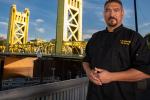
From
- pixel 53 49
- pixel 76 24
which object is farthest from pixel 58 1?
pixel 53 49

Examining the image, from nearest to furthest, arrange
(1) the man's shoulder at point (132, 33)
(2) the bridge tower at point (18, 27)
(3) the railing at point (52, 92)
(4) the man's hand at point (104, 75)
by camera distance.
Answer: (4) the man's hand at point (104, 75), (1) the man's shoulder at point (132, 33), (3) the railing at point (52, 92), (2) the bridge tower at point (18, 27)

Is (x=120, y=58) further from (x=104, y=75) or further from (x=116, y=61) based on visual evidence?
(x=104, y=75)

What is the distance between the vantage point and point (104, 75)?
1984 millimetres

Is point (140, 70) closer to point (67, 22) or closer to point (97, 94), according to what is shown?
point (97, 94)

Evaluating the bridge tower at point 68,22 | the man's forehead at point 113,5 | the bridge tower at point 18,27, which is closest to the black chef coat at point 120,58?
the man's forehead at point 113,5

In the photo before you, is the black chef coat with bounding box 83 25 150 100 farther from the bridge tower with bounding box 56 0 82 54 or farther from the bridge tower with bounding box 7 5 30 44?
the bridge tower with bounding box 7 5 30 44

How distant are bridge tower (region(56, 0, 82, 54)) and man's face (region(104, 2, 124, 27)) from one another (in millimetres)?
30854

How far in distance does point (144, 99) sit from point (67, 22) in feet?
Answer: 105

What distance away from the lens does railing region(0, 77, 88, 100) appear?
272 centimetres

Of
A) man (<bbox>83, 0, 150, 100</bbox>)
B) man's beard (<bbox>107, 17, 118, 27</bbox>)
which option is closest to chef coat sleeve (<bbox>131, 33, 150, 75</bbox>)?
man (<bbox>83, 0, 150, 100</bbox>)

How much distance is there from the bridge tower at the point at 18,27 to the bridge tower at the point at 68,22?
57.0ft

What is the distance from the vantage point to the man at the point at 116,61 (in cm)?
203

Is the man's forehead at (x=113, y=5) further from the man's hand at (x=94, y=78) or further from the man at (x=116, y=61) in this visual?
the man's hand at (x=94, y=78)

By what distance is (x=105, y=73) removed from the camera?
1981 millimetres
